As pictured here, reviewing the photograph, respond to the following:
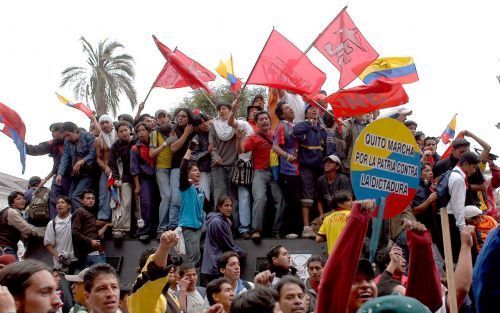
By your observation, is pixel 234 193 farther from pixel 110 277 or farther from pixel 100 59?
pixel 100 59

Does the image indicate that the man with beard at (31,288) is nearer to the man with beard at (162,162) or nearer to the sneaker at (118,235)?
the man with beard at (162,162)

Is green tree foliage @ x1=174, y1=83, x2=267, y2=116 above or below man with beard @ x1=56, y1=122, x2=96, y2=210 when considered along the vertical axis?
above

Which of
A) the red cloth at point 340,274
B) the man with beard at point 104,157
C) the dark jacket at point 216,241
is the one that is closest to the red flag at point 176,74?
the man with beard at point 104,157

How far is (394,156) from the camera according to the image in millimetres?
4219

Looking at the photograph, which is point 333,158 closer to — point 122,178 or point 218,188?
point 218,188

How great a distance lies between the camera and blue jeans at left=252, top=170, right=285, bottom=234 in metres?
10.5

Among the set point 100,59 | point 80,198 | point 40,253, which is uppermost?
point 100,59

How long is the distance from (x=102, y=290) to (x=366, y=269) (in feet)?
5.64

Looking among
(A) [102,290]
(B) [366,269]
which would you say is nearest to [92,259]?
(A) [102,290]

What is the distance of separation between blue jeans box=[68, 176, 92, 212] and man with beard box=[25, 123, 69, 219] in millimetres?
101

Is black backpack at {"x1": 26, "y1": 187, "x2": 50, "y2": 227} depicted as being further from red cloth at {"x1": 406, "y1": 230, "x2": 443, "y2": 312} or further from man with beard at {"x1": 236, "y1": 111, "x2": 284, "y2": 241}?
red cloth at {"x1": 406, "y1": 230, "x2": 443, "y2": 312}

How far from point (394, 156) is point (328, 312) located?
1.17 m

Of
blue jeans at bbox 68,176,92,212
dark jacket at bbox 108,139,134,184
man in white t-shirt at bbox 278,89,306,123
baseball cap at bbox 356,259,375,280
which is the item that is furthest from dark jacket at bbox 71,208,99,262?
baseball cap at bbox 356,259,375,280

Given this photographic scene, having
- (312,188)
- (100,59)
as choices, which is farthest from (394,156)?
(100,59)
